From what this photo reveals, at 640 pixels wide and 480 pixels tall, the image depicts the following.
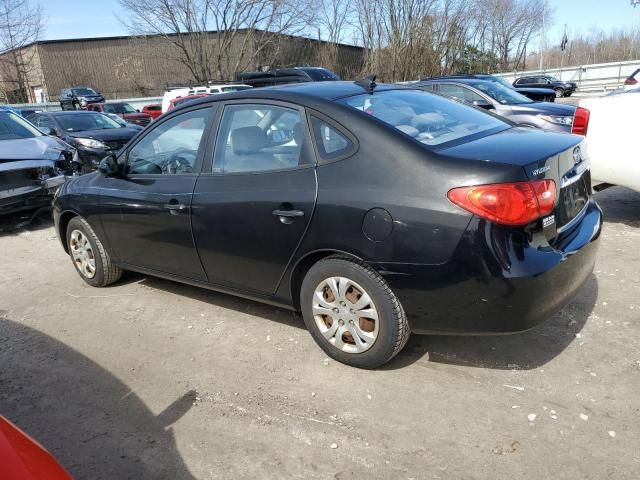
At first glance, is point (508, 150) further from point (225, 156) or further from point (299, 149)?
point (225, 156)

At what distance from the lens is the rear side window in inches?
121

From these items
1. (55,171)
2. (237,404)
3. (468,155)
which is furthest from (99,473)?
(55,171)

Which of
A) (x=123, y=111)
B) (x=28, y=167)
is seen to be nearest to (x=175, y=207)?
(x=28, y=167)

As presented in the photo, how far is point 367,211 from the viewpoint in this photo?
2.89 meters

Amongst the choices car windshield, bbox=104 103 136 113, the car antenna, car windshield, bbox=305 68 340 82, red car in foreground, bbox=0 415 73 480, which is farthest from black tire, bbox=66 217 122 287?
car windshield, bbox=104 103 136 113

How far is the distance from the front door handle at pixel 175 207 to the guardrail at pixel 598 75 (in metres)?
33.8

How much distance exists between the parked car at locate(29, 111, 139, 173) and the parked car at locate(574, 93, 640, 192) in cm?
837

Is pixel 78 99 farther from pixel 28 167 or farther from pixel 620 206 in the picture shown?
pixel 620 206

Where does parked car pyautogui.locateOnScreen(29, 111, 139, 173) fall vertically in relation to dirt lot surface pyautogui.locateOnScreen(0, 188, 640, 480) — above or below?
above

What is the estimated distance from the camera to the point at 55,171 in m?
7.55

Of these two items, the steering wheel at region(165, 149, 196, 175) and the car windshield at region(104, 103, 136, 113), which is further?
the car windshield at region(104, 103, 136, 113)

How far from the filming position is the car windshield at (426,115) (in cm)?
318

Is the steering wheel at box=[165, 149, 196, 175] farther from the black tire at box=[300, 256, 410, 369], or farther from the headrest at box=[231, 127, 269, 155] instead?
the black tire at box=[300, 256, 410, 369]

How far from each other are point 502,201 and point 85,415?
2.56 metres
